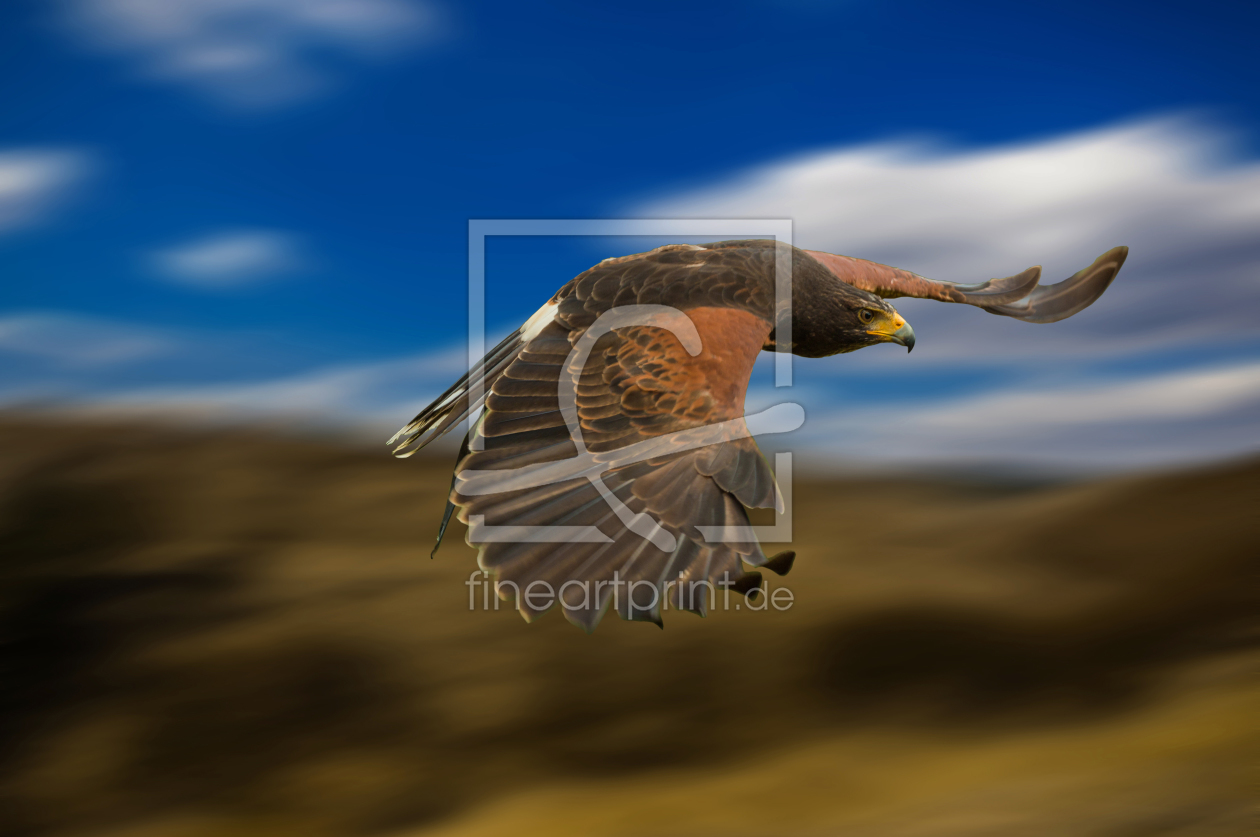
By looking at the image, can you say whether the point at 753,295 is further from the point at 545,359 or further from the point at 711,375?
the point at 545,359

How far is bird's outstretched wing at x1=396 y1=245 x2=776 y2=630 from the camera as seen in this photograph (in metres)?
3.70

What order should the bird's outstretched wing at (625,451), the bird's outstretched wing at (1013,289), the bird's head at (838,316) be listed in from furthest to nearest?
the bird's outstretched wing at (1013,289), the bird's head at (838,316), the bird's outstretched wing at (625,451)

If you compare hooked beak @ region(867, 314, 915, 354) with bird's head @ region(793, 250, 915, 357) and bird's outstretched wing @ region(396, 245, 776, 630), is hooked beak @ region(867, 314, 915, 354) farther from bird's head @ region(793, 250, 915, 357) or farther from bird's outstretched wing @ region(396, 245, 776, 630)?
bird's outstretched wing @ region(396, 245, 776, 630)

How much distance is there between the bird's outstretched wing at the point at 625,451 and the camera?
3.70 m

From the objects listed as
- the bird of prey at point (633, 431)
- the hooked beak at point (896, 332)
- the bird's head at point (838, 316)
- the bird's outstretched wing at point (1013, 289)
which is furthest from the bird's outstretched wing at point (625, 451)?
the bird's outstretched wing at point (1013, 289)

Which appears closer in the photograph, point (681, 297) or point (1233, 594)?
point (681, 297)

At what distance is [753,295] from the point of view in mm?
5336

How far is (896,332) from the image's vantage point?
242 inches

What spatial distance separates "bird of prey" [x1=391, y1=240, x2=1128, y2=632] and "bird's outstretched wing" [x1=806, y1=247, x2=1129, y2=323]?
38.5 inches

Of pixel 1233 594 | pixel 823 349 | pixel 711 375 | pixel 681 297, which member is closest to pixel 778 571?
pixel 711 375

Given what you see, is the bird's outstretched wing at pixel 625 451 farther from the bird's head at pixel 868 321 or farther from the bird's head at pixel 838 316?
the bird's head at pixel 868 321

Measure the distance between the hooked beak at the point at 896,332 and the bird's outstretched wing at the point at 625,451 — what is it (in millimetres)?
1205

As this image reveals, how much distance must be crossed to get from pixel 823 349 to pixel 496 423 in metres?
3.07

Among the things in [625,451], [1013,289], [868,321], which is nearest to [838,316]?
[868,321]
